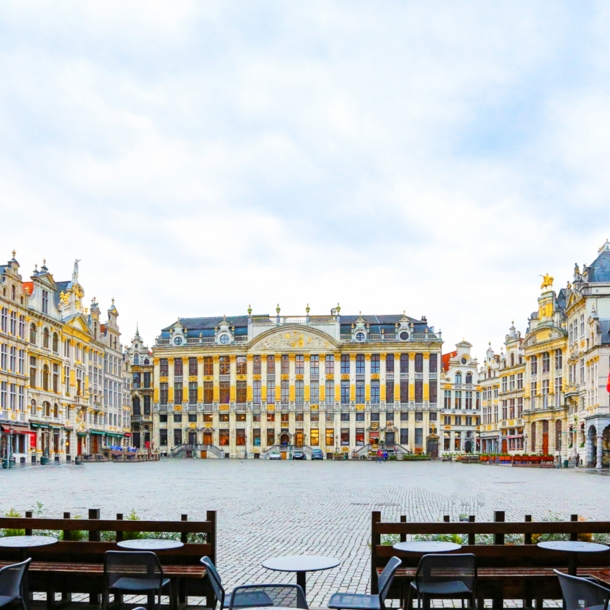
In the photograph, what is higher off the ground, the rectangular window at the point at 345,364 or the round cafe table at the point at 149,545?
the rectangular window at the point at 345,364

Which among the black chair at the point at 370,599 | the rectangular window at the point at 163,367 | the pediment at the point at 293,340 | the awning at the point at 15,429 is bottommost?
the awning at the point at 15,429

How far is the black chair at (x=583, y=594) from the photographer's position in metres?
6.89

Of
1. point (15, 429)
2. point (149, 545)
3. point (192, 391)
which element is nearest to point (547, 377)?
point (192, 391)

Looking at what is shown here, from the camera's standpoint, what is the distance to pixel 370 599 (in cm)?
833

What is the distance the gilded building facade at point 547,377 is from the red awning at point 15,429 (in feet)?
152

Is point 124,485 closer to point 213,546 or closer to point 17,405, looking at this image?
point 213,546

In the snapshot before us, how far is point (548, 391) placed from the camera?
8025cm

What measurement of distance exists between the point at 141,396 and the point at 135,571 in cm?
10614

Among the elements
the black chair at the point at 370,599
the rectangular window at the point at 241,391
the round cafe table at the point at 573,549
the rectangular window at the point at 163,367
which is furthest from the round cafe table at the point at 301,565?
the rectangular window at the point at 163,367

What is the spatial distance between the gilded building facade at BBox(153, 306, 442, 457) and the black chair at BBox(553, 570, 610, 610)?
94501mm

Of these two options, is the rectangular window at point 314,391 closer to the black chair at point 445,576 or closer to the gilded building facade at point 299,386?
the gilded building facade at point 299,386

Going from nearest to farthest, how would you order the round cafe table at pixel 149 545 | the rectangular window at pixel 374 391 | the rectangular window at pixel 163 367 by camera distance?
the round cafe table at pixel 149 545 < the rectangular window at pixel 374 391 < the rectangular window at pixel 163 367

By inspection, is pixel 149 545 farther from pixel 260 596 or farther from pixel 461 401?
pixel 461 401

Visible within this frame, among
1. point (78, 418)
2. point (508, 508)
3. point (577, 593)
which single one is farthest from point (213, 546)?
point (78, 418)
